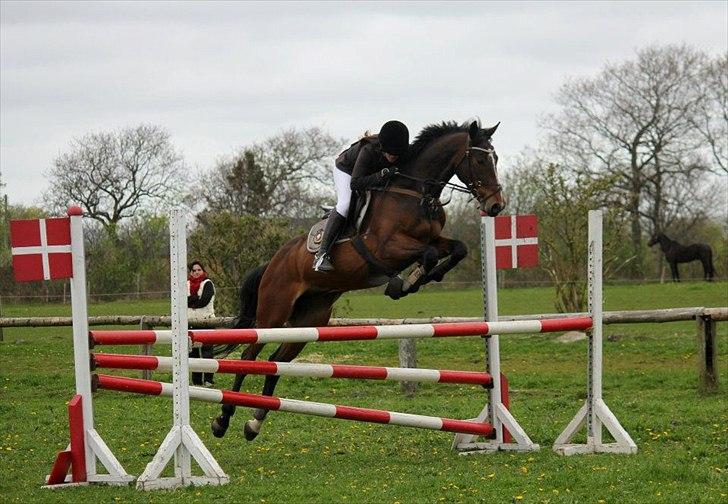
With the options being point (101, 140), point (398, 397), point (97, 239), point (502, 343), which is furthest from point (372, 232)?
point (101, 140)

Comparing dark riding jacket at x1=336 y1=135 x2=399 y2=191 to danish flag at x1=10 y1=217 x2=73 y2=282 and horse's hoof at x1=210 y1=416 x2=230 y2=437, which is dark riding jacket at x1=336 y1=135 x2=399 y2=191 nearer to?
horse's hoof at x1=210 y1=416 x2=230 y2=437

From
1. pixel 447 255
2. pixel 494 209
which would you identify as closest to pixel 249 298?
pixel 447 255

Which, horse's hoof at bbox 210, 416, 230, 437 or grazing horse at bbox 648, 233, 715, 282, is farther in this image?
grazing horse at bbox 648, 233, 715, 282

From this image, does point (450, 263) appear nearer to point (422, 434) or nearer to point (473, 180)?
point (473, 180)

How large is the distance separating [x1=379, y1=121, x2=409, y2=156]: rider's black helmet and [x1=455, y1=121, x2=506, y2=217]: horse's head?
427mm

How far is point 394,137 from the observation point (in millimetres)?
7625

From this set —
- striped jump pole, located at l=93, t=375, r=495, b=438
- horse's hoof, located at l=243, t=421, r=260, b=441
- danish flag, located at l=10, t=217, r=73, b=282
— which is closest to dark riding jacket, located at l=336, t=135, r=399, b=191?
striped jump pole, located at l=93, t=375, r=495, b=438

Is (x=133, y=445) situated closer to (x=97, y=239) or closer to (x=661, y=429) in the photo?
(x=661, y=429)

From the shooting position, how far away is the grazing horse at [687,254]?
3584cm

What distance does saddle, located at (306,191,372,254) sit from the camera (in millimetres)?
7852

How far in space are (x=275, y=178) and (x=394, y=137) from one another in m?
35.9

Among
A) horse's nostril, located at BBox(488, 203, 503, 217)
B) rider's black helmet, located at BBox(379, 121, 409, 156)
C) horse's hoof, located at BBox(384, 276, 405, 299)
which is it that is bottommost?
horse's hoof, located at BBox(384, 276, 405, 299)

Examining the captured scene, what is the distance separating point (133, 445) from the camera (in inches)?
322

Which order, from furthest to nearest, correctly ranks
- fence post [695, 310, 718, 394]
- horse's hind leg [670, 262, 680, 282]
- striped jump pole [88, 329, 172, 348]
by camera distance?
1. horse's hind leg [670, 262, 680, 282]
2. fence post [695, 310, 718, 394]
3. striped jump pole [88, 329, 172, 348]
